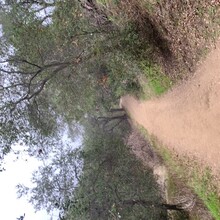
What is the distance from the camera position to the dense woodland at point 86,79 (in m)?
16.6

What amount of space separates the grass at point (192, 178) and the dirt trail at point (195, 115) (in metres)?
0.43

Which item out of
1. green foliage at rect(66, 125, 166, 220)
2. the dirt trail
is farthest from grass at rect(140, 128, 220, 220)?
green foliage at rect(66, 125, 166, 220)

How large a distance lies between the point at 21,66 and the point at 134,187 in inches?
338

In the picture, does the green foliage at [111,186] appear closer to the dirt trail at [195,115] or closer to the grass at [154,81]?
the dirt trail at [195,115]

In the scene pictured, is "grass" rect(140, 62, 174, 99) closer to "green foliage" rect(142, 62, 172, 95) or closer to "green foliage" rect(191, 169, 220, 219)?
"green foliage" rect(142, 62, 172, 95)

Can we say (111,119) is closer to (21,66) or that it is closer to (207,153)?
(21,66)

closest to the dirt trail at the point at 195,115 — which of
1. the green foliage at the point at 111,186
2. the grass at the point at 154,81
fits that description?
the grass at the point at 154,81

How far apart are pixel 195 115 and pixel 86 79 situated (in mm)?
7946

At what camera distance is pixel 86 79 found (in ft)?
74.7

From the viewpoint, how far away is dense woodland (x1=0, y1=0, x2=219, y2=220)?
655 inches

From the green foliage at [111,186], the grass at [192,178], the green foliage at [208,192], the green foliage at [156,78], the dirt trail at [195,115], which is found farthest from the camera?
the green foliage at [111,186]

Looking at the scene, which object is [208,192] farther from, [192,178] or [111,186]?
[111,186]

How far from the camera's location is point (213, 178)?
594 inches

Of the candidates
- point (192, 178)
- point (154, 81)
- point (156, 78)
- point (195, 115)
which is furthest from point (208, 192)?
point (154, 81)
